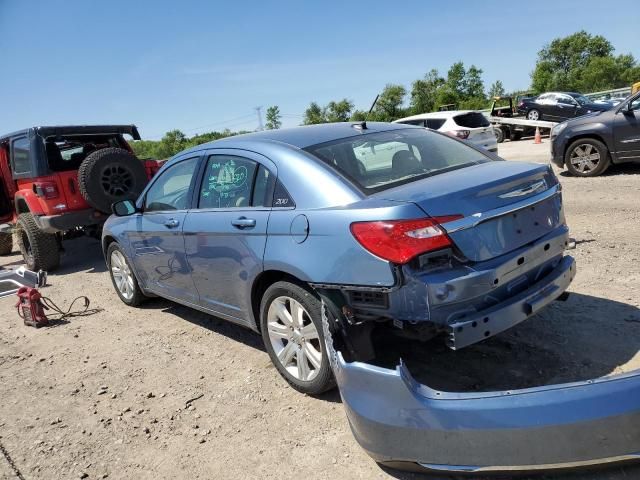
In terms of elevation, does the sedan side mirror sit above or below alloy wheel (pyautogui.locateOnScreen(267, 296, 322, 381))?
above

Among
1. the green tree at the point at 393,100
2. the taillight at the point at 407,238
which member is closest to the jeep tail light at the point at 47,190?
the taillight at the point at 407,238

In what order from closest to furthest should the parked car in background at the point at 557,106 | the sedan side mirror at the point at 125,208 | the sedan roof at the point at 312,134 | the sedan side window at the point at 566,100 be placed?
the sedan roof at the point at 312,134 < the sedan side mirror at the point at 125,208 < the parked car in background at the point at 557,106 < the sedan side window at the point at 566,100

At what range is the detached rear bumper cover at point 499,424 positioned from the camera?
6.64ft

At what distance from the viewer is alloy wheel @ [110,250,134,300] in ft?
17.8

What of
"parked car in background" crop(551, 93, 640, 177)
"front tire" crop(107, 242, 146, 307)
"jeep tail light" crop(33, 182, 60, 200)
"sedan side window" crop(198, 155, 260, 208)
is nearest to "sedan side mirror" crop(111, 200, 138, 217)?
"front tire" crop(107, 242, 146, 307)

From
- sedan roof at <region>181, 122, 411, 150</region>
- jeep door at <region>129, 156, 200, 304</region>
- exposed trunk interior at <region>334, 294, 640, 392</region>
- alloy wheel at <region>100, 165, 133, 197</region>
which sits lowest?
exposed trunk interior at <region>334, 294, 640, 392</region>

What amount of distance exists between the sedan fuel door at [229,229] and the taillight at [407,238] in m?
0.92

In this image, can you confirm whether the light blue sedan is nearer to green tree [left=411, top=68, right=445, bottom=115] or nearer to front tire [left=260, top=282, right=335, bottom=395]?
front tire [left=260, top=282, right=335, bottom=395]

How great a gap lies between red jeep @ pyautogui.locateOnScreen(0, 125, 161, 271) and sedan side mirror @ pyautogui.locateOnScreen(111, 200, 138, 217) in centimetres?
260

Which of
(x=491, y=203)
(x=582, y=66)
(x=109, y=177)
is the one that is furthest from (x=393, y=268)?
(x=582, y=66)

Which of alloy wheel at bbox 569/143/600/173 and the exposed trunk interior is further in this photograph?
alloy wheel at bbox 569/143/600/173

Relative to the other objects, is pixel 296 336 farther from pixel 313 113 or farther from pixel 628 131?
pixel 313 113

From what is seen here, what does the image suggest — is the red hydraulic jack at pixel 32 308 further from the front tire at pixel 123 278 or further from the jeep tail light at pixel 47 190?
the jeep tail light at pixel 47 190

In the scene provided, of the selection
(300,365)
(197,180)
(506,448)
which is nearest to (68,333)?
(197,180)
